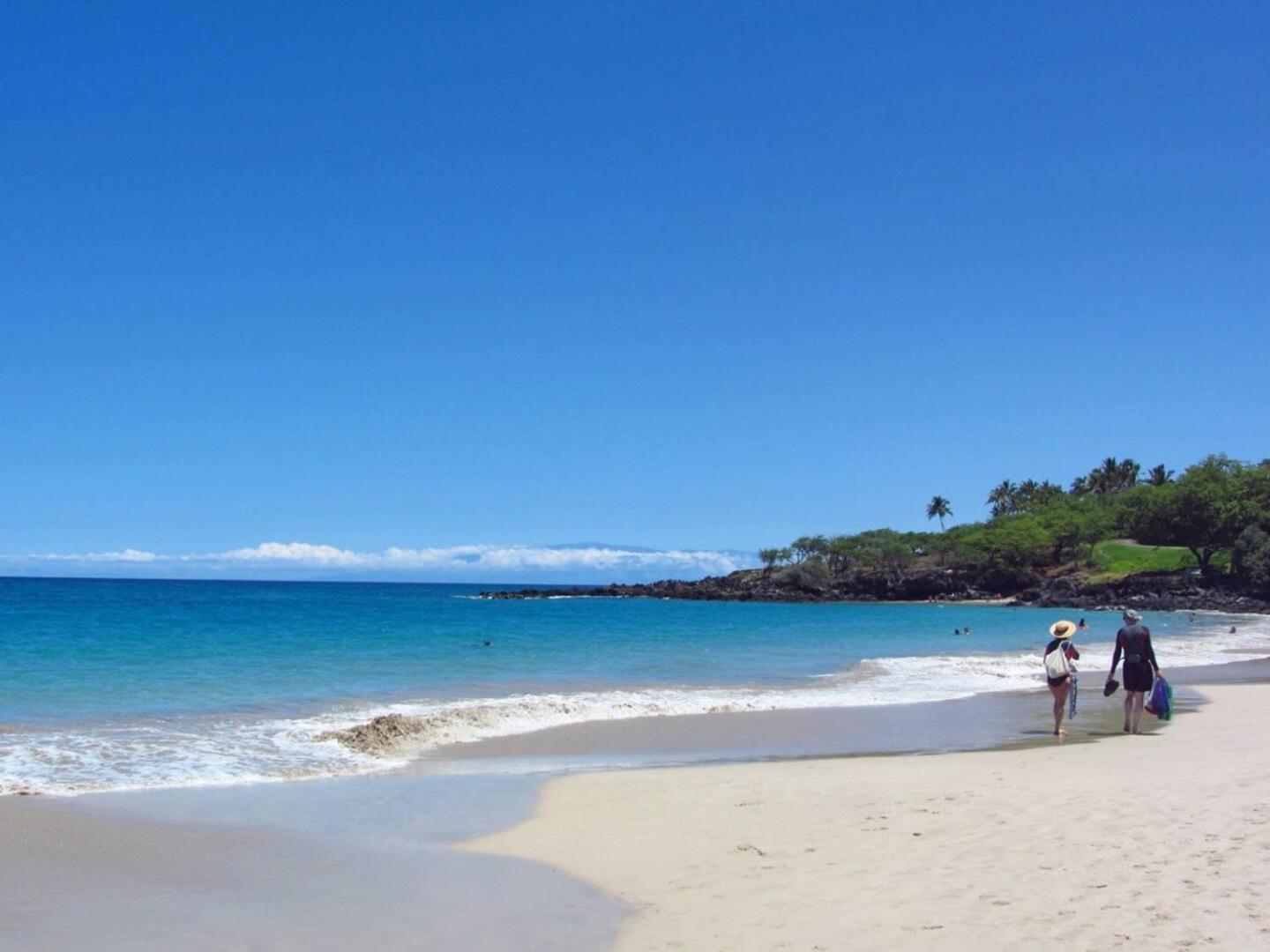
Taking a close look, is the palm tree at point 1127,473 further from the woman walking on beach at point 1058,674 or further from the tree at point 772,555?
the woman walking on beach at point 1058,674

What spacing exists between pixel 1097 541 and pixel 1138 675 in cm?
10174

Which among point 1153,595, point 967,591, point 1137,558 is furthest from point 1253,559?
point 967,591

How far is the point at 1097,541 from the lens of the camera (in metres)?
109

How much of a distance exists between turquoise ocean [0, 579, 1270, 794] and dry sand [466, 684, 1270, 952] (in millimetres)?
5537

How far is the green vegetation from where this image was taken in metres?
87.2

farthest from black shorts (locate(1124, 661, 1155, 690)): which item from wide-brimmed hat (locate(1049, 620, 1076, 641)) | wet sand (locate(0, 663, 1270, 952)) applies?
wet sand (locate(0, 663, 1270, 952))

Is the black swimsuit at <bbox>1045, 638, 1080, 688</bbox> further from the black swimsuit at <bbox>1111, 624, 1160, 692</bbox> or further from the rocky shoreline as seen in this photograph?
the rocky shoreline

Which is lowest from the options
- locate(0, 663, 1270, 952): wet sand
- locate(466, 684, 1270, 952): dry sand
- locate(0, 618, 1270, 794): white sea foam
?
locate(0, 618, 1270, 794): white sea foam

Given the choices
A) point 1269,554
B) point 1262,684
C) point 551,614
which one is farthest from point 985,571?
point 1262,684

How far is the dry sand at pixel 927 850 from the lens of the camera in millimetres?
6438

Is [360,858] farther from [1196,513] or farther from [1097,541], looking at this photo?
[1097,541]

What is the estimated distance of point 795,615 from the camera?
73.5m

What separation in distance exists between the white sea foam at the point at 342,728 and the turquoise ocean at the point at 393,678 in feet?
0.18

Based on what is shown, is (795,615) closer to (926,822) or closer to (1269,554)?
(1269,554)
